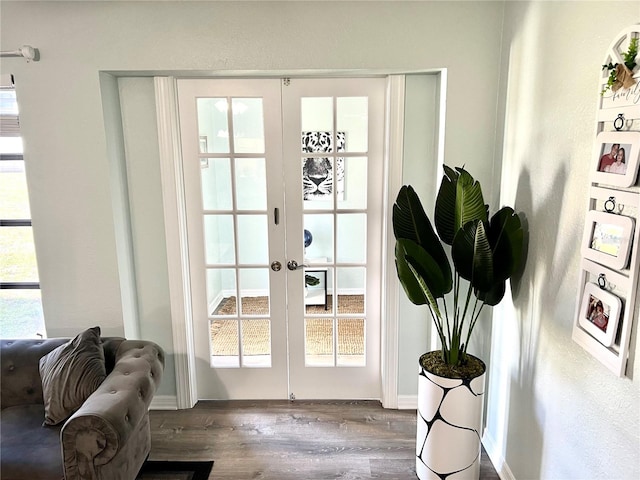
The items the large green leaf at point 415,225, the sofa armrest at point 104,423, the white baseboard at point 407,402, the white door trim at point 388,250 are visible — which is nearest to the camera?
the sofa armrest at point 104,423

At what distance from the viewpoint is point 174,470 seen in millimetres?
2297

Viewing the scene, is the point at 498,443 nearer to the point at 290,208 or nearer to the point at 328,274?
the point at 328,274

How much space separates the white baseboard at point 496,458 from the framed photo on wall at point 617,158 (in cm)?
154

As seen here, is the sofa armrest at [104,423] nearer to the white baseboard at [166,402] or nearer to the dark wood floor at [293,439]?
the dark wood floor at [293,439]

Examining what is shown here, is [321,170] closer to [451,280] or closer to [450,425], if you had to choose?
[451,280]

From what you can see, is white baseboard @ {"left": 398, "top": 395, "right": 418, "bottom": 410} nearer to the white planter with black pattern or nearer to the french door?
the french door

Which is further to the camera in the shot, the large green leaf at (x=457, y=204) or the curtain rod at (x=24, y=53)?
the curtain rod at (x=24, y=53)

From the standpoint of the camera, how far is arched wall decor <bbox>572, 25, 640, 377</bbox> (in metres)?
1.25

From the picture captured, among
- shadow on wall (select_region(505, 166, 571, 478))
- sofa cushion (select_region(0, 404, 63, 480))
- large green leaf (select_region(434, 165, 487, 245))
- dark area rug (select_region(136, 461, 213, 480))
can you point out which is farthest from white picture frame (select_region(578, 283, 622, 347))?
sofa cushion (select_region(0, 404, 63, 480))

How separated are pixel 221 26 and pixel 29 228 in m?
1.67

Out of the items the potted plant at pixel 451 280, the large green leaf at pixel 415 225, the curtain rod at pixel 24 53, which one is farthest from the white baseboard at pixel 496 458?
the curtain rod at pixel 24 53

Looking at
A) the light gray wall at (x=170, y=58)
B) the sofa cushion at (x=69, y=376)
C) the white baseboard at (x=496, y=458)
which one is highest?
the light gray wall at (x=170, y=58)

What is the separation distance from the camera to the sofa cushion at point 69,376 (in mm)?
1958

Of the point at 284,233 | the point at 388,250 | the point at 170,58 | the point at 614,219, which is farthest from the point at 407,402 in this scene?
the point at 170,58
